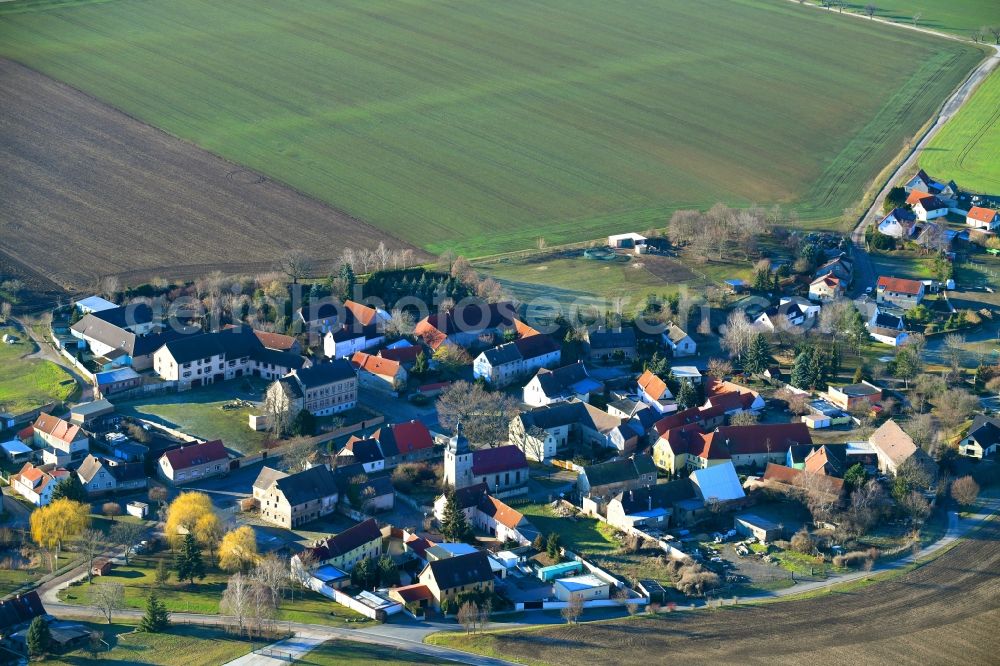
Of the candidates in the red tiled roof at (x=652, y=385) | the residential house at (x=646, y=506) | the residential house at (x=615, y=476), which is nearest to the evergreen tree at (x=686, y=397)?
the red tiled roof at (x=652, y=385)

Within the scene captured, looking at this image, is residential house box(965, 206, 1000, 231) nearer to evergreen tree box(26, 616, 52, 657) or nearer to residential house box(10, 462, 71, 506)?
residential house box(10, 462, 71, 506)

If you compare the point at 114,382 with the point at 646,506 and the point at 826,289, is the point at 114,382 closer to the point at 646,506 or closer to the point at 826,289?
the point at 646,506

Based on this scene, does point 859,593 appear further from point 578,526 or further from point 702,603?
point 578,526

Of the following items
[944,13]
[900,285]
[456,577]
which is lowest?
[456,577]

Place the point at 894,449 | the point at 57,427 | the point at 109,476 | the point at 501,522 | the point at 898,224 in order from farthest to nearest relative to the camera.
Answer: the point at 898,224
the point at 57,427
the point at 894,449
the point at 109,476
the point at 501,522

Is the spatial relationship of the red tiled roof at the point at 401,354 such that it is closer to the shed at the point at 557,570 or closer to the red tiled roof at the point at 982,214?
the shed at the point at 557,570

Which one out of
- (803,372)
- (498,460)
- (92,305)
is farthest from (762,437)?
(92,305)

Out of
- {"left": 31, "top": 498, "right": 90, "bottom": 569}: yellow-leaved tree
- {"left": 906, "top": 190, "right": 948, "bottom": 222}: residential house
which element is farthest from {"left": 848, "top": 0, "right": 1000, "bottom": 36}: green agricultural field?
{"left": 31, "top": 498, "right": 90, "bottom": 569}: yellow-leaved tree
